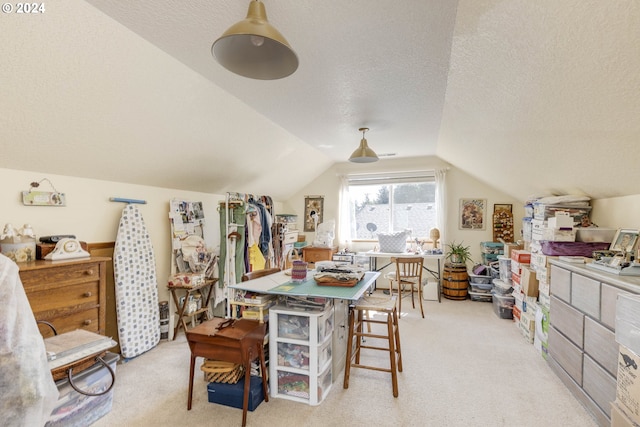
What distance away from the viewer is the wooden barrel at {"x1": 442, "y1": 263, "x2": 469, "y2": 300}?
15.8ft

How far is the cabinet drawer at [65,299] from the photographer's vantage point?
2.08 metres

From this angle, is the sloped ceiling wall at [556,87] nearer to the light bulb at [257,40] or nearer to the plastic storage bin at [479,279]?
the light bulb at [257,40]

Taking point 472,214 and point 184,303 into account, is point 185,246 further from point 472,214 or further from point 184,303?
point 472,214

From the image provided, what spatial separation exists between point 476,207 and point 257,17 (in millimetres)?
4988

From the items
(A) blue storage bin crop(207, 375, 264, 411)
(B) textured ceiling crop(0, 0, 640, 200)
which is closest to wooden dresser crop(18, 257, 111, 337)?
(B) textured ceiling crop(0, 0, 640, 200)

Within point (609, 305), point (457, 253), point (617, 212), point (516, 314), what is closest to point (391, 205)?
point (457, 253)

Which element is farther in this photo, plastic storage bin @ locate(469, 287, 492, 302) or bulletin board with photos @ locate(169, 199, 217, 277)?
plastic storage bin @ locate(469, 287, 492, 302)

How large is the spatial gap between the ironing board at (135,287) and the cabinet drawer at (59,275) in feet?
1.51

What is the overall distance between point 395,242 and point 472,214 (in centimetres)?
141

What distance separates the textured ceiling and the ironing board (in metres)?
0.54

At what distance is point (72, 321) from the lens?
2.25 m

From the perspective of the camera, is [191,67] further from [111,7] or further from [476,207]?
[476,207]

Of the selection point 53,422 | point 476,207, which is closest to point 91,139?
point 53,422

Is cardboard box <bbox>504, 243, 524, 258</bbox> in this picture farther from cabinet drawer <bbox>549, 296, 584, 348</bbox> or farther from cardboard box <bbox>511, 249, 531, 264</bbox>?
cabinet drawer <bbox>549, 296, 584, 348</bbox>
